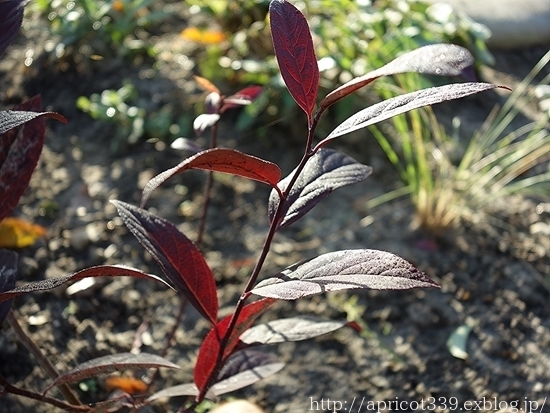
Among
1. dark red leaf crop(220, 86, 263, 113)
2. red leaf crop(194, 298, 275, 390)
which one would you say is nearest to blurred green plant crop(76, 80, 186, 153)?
dark red leaf crop(220, 86, 263, 113)

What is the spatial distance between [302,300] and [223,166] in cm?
105

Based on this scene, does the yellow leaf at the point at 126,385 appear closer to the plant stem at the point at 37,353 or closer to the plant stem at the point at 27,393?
the plant stem at the point at 37,353

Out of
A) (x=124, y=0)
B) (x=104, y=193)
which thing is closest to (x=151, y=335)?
(x=104, y=193)

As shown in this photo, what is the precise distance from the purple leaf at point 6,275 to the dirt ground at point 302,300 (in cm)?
49

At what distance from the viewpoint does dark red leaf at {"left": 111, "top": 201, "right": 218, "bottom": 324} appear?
32.6 inches

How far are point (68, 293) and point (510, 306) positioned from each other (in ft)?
3.92

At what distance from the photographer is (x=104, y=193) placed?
194 centimetres

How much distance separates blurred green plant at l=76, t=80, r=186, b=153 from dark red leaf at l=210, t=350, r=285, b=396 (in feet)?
3.76

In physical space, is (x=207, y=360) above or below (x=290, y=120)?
above

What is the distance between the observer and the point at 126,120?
6.93 feet

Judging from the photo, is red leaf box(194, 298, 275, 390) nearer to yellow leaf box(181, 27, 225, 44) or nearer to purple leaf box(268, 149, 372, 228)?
purple leaf box(268, 149, 372, 228)

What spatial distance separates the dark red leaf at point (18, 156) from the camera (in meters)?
0.98

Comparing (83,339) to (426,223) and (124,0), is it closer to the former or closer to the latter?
(426,223)

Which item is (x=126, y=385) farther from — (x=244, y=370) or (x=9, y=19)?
(x=9, y=19)
